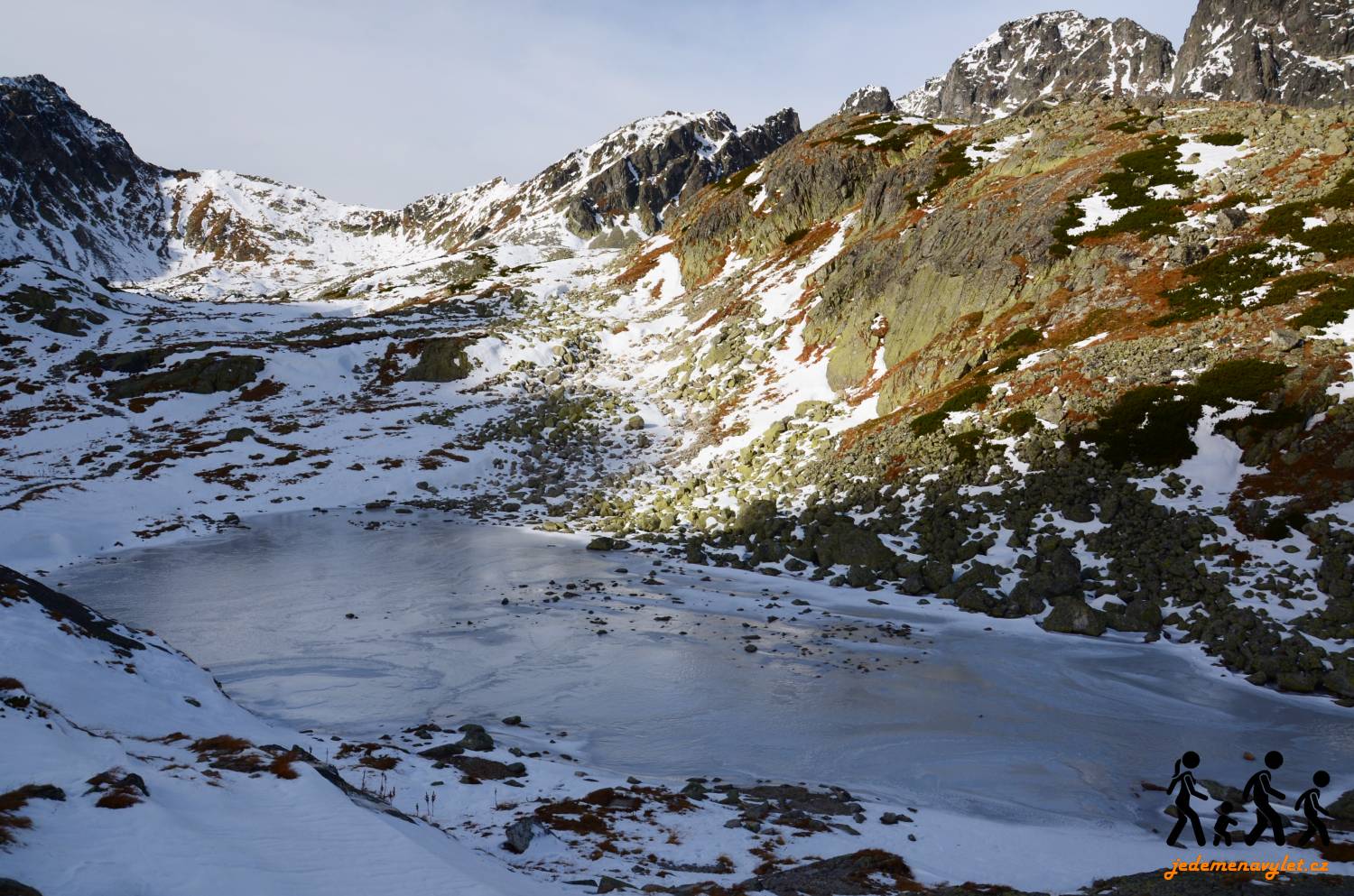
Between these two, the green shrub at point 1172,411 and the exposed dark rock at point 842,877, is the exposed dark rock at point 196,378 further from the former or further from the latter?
the exposed dark rock at point 842,877

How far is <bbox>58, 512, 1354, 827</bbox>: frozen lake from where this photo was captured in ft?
52.4

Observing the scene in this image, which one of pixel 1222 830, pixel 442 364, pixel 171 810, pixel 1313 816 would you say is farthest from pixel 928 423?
pixel 442 364

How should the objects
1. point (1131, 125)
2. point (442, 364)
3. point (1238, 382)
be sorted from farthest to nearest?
point (442, 364)
point (1131, 125)
point (1238, 382)

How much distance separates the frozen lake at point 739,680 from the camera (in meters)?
16.0

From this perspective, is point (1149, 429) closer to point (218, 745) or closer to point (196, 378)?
point (218, 745)

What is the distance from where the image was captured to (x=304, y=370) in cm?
7719

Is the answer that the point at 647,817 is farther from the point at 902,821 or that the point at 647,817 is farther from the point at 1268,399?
the point at 1268,399

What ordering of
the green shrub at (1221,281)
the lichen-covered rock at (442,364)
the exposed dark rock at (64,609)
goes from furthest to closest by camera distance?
the lichen-covered rock at (442,364) → the green shrub at (1221,281) → the exposed dark rock at (64,609)

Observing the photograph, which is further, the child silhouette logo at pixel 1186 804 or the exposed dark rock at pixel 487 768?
the exposed dark rock at pixel 487 768

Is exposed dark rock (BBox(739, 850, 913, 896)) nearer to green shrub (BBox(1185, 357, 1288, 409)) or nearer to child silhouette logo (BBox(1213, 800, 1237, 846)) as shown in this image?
child silhouette logo (BBox(1213, 800, 1237, 846))

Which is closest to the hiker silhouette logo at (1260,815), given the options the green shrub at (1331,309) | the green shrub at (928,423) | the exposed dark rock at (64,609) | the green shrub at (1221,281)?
the exposed dark rock at (64,609)

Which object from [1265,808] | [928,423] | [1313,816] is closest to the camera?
[1313,816]

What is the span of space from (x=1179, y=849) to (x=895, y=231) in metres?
52.0

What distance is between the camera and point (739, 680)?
20.6 m
